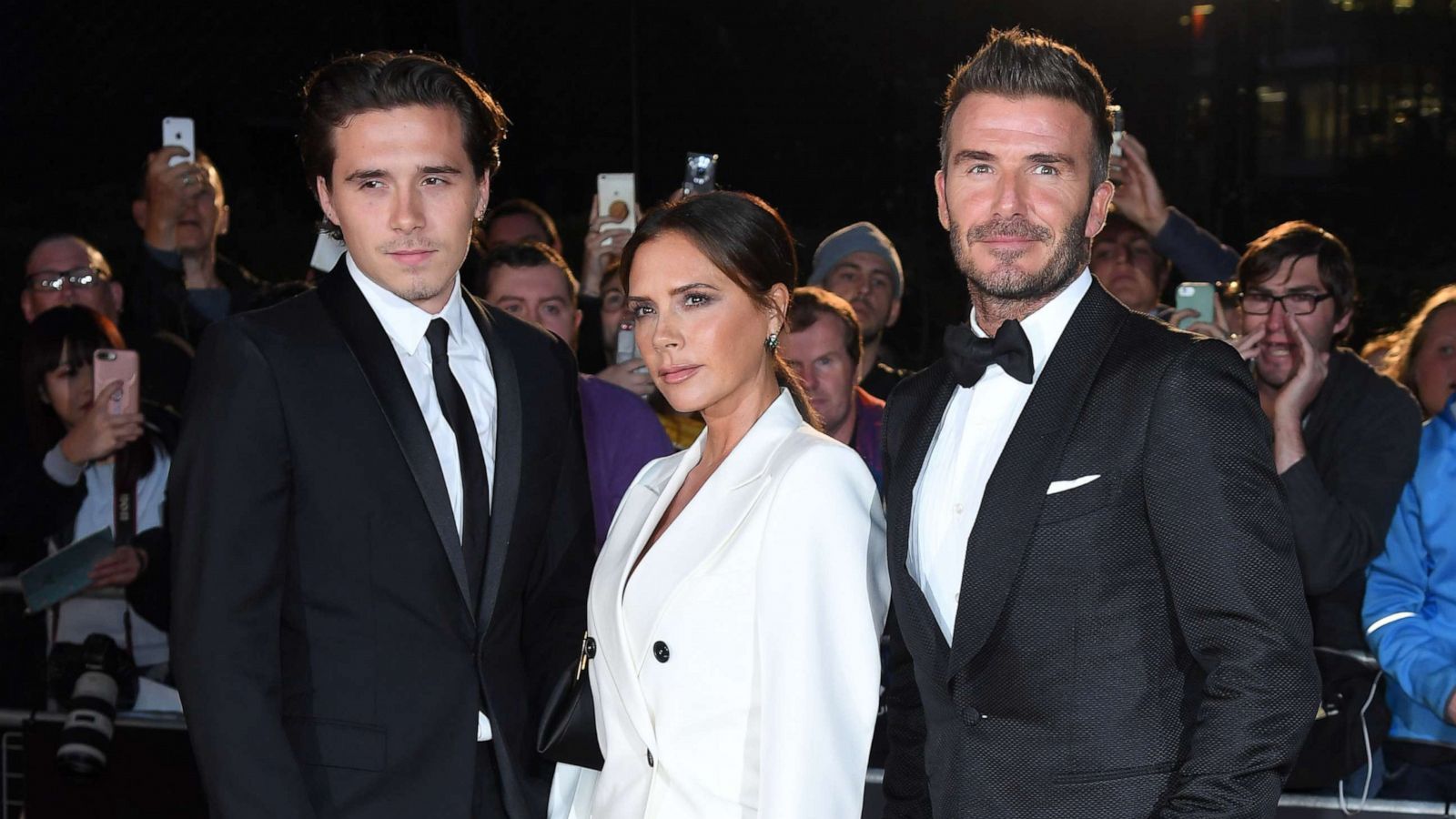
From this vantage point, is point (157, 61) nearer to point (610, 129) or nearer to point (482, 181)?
point (610, 129)

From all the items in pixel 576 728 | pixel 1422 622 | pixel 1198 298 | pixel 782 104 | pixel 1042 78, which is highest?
pixel 782 104

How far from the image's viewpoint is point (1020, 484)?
1.96 metres

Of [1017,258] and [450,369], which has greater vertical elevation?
[1017,258]

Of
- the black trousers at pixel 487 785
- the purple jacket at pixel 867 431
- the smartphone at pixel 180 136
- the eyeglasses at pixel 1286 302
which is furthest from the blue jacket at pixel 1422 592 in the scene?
the smartphone at pixel 180 136

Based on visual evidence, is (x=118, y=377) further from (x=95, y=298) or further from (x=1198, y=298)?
(x=1198, y=298)

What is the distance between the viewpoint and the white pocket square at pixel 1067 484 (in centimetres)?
193

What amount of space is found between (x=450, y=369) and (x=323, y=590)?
1.27 ft

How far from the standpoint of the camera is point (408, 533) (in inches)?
87.4

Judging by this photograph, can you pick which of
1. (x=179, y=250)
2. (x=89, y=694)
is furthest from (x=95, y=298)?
(x=89, y=694)

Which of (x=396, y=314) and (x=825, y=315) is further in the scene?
(x=825, y=315)

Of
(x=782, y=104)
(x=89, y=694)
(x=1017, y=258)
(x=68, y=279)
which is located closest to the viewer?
(x=1017, y=258)

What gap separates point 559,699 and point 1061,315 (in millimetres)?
961

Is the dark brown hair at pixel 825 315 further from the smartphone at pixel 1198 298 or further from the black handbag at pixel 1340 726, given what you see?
the black handbag at pixel 1340 726

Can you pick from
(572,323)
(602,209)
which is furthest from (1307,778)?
(602,209)
